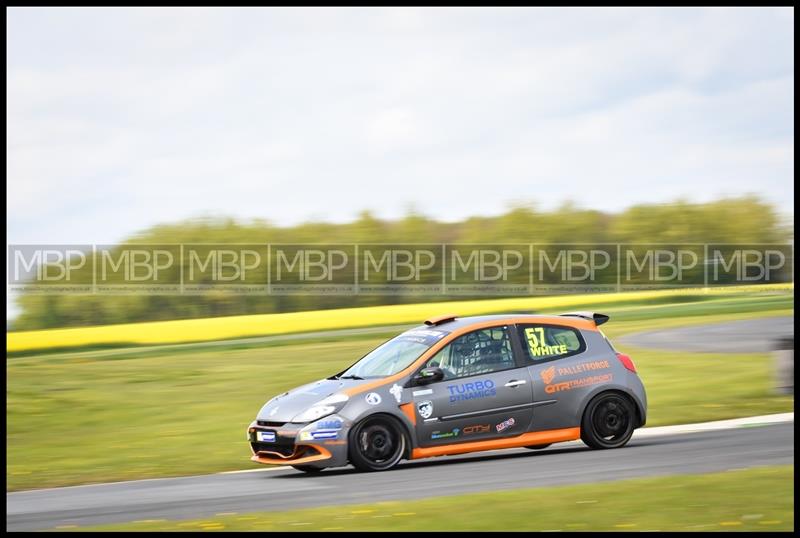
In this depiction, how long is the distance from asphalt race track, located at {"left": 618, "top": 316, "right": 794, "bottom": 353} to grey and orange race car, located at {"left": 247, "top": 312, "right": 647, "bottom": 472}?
1153cm

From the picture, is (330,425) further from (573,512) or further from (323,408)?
(573,512)

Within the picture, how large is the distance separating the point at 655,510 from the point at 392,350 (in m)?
4.54

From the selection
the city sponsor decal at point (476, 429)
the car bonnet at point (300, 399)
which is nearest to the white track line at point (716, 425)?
the city sponsor decal at point (476, 429)

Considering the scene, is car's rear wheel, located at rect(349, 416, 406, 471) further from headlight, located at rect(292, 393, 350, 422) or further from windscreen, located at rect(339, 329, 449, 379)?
windscreen, located at rect(339, 329, 449, 379)

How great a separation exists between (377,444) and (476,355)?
58.3 inches

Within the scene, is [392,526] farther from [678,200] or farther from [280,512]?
[678,200]

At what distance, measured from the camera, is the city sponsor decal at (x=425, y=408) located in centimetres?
1157

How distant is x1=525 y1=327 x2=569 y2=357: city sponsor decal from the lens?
40.2 ft

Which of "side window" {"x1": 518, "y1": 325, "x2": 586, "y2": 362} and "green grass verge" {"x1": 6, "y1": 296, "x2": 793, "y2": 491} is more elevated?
"side window" {"x1": 518, "y1": 325, "x2": 586, "y2": 362}

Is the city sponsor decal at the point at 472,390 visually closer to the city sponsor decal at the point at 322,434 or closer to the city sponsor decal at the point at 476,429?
the city sponsor decal at the point at 476,429

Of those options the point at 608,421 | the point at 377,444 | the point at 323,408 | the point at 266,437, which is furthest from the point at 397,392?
the point at 608,421

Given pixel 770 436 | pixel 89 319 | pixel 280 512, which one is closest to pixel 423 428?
pixel 280 512

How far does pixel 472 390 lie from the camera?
38.7 feet

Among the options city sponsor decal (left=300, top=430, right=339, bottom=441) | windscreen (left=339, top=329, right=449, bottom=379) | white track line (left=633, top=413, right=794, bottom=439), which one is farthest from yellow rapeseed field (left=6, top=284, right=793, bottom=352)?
city sponsor decal (left=300, top=430, right=339, bottom=441)
